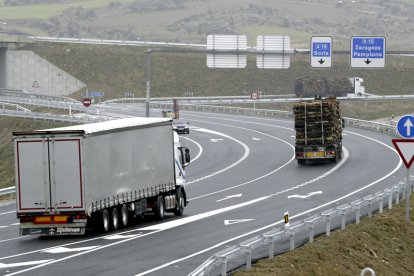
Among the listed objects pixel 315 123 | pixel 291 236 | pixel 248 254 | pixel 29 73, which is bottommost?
pixel 291 236

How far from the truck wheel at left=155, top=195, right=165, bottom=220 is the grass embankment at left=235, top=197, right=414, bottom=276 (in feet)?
21.6

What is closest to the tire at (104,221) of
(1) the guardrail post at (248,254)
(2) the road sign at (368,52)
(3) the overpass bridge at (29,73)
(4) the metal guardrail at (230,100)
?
(1) the guardrail post at (248,254)

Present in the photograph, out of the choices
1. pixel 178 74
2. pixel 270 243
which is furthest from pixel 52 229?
pixel 178 74

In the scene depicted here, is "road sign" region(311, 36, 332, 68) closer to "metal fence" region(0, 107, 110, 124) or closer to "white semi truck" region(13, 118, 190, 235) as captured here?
"metal fence" region(0, 107, 110, 124)

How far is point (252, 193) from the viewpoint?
45.7m

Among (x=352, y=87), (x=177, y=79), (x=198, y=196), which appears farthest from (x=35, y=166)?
(x=177, y=79)

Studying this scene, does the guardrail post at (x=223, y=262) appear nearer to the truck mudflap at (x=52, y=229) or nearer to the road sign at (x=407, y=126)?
the truck mudflap at (x=52, y=229)

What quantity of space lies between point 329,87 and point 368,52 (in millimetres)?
62287

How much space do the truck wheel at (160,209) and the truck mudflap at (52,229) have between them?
520 cm

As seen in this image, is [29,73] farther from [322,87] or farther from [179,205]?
[179,205]

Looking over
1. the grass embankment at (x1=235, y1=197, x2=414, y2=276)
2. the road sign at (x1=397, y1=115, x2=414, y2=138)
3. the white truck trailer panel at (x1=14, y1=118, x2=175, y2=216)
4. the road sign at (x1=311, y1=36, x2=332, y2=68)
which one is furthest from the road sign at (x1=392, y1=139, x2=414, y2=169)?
the road sign at (x1=311, y1=36, x2=332, y2=68)

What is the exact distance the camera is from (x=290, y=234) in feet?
82.9

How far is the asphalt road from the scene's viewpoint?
83.3 feet

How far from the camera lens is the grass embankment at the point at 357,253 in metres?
23.8
